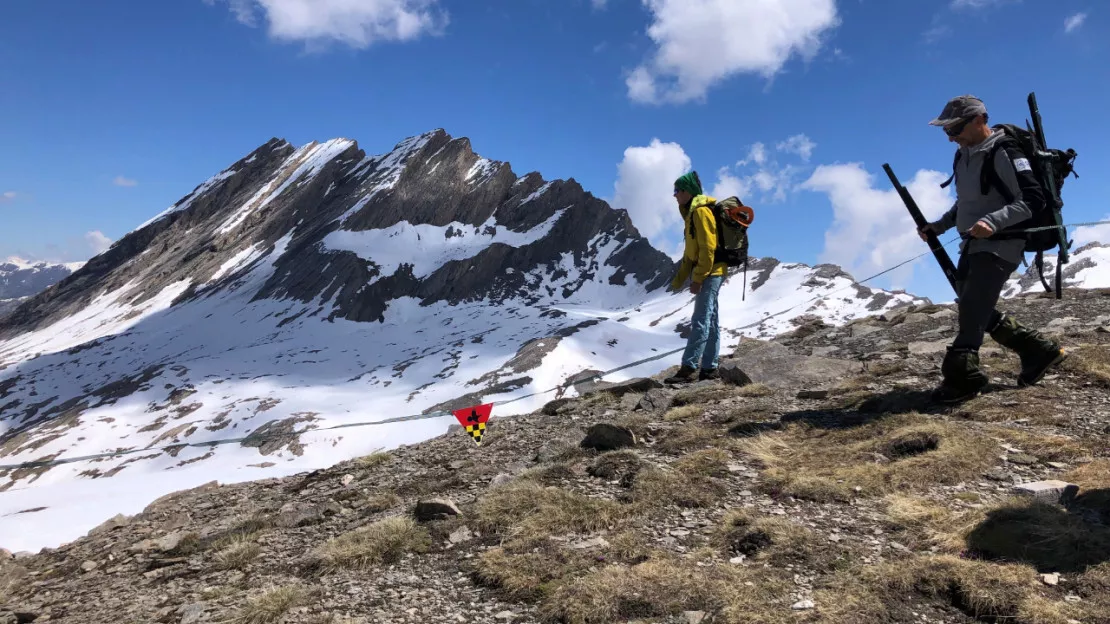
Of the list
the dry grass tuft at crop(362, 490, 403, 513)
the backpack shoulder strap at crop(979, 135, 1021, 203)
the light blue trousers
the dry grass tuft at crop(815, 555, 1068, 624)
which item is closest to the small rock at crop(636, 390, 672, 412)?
the light blue trousers

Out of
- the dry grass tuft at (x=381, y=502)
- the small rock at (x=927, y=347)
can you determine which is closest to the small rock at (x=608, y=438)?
the dry grass tuft at (x=381, y=502)

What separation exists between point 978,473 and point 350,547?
238 inches

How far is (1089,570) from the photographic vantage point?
3727 millimetres

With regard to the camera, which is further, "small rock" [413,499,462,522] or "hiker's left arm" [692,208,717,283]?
"hiker's left arm" [692,208,717,283]

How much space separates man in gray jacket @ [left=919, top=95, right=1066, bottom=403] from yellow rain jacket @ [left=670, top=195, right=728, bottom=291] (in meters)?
3.60

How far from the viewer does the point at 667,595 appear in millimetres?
4109

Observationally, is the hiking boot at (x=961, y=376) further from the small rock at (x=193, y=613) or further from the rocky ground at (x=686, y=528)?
the small rock at (x=193, y=613)

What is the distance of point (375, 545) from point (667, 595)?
299 centimetres

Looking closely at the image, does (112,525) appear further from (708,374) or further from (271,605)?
(708,374)

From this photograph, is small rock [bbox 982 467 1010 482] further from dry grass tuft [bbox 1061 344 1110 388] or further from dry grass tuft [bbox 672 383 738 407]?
dry grass tuft [bbox 672 383 738 407]

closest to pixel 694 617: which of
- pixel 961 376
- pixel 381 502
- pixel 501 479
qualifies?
pixel 501 479

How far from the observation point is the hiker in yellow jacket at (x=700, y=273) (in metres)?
10.5

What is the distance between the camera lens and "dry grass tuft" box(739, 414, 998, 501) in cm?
551

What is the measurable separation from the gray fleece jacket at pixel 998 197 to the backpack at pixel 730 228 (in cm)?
358
